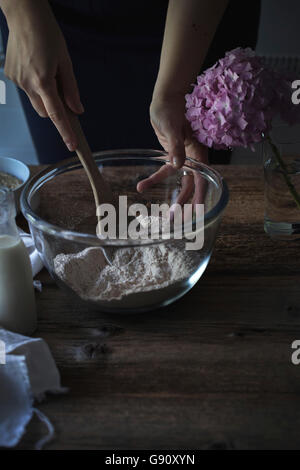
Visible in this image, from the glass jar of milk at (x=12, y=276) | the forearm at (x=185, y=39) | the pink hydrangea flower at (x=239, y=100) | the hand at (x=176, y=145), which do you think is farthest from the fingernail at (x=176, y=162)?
the glass jar of milk at (x=12, y=276)

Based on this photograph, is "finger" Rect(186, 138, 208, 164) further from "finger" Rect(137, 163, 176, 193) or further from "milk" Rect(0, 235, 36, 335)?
"milk" Rect(0, 235, 36, 335)

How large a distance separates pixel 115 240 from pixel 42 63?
432 mm

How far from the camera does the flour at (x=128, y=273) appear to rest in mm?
740

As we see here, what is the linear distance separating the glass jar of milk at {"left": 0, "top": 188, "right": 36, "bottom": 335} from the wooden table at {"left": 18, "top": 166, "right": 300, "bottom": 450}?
5cm

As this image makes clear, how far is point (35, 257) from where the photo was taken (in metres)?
0.89

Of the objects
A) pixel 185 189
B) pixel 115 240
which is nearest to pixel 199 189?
pixel 185 189

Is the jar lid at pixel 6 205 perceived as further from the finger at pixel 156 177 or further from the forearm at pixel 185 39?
the forearm at pixel 185 39

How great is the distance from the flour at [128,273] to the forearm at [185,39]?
41 cm

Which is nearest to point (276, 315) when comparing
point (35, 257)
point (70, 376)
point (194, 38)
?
point (70, 376)

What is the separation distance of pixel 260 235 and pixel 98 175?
0.34m

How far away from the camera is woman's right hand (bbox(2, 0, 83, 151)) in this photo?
892 mm

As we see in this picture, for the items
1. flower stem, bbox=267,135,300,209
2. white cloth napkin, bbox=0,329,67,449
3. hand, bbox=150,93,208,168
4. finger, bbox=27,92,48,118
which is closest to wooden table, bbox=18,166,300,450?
white cloth napkin, bbox=0,329,67,449

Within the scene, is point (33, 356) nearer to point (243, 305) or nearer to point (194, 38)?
point (243, 305)

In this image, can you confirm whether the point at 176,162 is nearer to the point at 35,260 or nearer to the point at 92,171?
the point at 92,171
